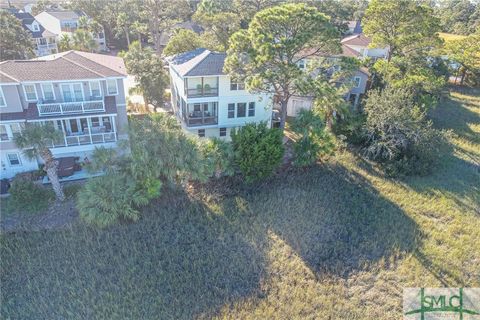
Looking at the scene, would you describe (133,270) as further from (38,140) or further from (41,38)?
(41,38)

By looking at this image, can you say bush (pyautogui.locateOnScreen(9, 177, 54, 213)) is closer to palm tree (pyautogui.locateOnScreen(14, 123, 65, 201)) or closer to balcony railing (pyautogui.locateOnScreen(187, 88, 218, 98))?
palm tree (pyautogui.locateOnScreen(14, 123, 65, 201))

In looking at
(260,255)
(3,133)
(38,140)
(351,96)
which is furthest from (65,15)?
(260,255)

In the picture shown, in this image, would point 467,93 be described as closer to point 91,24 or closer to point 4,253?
point 4,253

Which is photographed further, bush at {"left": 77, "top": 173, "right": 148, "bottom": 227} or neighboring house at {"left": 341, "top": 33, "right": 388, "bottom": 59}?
neighboring house at {"left": 341, "top": 33, "right": 388, "bottom": 59}

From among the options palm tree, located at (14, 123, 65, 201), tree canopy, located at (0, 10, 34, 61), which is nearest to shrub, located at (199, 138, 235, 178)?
palm tree, located at (14, 123, 65, 201)

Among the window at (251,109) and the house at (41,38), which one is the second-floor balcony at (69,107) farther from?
the house at (41,38)

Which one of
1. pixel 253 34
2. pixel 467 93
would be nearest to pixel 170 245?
pixel 253 34
